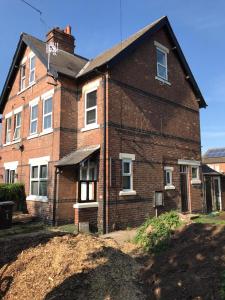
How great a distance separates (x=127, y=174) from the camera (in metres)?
13.4

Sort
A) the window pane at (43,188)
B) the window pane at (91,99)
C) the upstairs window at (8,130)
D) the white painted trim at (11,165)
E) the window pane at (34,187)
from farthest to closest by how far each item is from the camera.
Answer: the upstairs window at (8,130)
the white painted trim at (11,165)
the window pane at (34,187)
the window pane at (43,188)
the window pane at (91,99)

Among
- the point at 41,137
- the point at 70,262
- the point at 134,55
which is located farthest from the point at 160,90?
the point at 70,262

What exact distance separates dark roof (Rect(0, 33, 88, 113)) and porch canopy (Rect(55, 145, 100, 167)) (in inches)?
146

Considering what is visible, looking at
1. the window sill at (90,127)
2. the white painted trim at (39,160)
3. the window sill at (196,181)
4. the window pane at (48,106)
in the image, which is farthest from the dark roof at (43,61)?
the window sill at (196,181)

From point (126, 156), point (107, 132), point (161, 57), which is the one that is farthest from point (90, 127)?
point (161, 57)

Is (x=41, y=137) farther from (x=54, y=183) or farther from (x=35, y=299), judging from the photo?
(x=35, y=299)

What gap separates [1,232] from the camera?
11812 mm

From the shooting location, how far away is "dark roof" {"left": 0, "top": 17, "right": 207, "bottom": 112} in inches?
549

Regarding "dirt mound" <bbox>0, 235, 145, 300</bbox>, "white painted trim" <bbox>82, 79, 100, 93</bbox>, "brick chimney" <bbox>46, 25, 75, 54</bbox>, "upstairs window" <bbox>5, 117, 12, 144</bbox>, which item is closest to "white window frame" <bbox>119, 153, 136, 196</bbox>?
"white painted trim" <bbox>82, 79, 100, 93</bbox>

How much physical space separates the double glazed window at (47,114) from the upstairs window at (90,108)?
1965 mm

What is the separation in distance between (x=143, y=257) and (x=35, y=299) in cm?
307

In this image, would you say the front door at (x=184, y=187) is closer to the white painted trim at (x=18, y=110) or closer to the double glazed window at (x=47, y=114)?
the double glazed window at (x=47, y=114)

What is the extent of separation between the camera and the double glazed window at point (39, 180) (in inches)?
564

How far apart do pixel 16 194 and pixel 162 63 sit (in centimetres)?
1090
